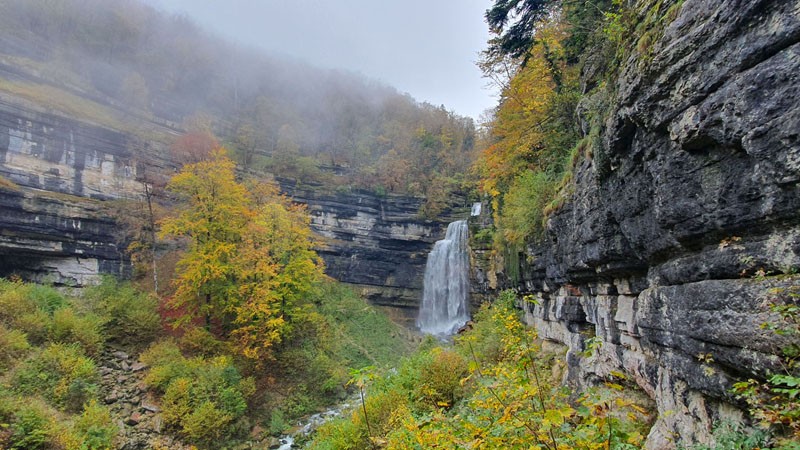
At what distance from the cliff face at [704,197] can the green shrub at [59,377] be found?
47.4ft

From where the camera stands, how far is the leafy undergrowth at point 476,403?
2.80m

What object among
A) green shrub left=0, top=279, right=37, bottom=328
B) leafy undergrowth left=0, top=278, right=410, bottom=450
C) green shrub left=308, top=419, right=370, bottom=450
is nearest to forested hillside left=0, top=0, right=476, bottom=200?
green shrub left=0, top=279, right=37, bottom=328

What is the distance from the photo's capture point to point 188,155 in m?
25.8

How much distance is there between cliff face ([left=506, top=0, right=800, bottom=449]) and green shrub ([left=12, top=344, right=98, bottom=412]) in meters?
14.5

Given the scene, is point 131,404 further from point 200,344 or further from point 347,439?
point 347,439

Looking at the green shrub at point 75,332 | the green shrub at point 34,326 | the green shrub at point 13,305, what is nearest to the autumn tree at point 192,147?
the green shrub at point 13,305

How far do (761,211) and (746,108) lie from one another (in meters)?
0.74

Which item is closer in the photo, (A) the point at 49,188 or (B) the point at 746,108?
(B) the point at 746,108

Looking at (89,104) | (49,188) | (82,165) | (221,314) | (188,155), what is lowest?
(221,314)

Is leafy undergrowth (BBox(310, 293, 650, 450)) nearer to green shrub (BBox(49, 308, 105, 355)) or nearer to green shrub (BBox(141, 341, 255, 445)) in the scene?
green shrub (BBox(141, 341, 255, 445))

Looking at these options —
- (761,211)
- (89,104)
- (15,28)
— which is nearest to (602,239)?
(761,211)

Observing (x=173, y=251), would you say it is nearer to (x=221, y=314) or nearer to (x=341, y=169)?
(x=221, y=314)

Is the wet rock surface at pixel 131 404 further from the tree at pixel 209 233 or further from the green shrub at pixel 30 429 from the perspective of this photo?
the tree at pixel 209 233

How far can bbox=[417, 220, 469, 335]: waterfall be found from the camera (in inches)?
1036
